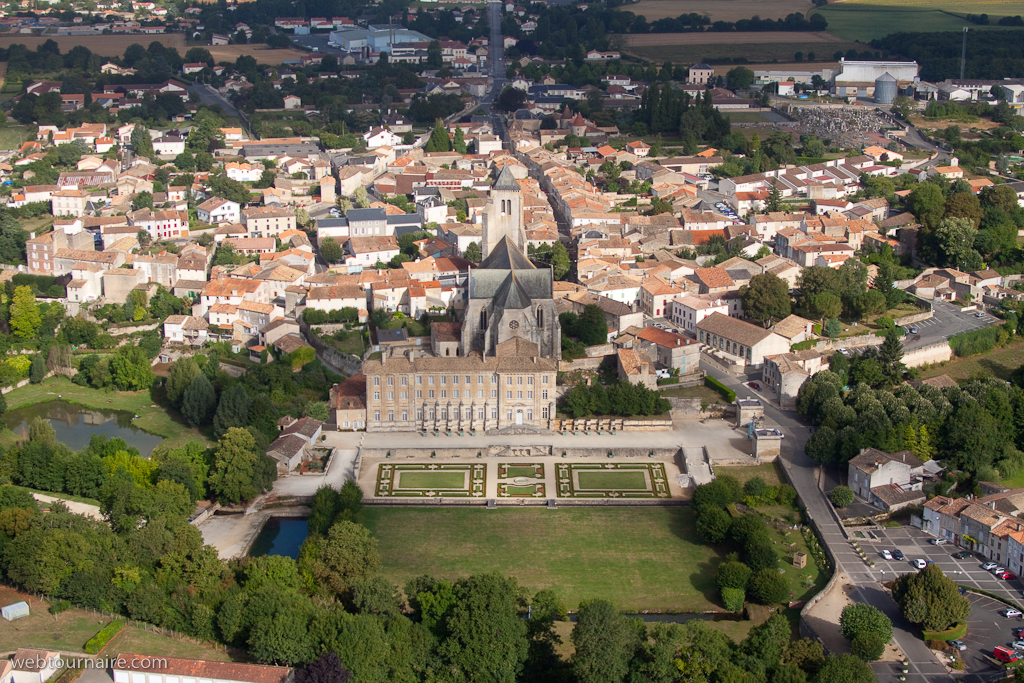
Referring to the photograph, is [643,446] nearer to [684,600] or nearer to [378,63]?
[684,600]

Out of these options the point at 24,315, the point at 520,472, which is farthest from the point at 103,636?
the point at 24,315

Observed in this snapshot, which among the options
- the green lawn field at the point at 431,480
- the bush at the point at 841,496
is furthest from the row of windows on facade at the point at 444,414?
the bush at the point at 841,496

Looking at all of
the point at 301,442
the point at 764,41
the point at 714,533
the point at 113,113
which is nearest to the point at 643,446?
the point at 714,533

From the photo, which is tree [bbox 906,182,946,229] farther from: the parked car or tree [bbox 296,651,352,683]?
tree [bbox 296,651,352,683]

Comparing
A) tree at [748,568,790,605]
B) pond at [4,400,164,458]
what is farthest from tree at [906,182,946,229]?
pond at [4,400,164,458]

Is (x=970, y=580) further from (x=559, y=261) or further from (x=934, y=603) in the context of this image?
(x=559, y=261)

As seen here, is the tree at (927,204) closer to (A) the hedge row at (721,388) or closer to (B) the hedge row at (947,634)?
(A) the hedge row at (721,388)
